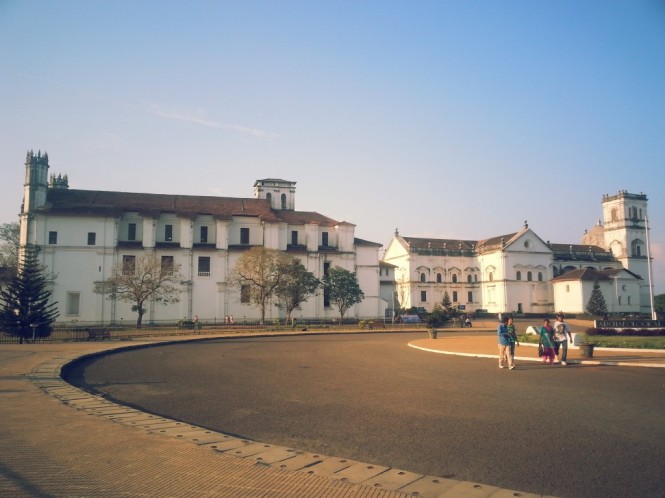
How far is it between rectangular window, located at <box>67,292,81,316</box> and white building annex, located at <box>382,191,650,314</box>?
159 ft

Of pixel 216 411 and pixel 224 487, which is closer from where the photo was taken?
pixel 224 487

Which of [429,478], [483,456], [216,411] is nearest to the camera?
[429,478]

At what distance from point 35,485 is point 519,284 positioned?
79.9 metres

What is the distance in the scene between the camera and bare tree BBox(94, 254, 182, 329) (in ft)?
145

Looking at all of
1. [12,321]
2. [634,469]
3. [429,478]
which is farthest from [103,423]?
[12,321]

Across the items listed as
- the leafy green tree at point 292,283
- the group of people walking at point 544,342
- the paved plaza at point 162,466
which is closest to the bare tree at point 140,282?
the leafy green tree at point 292,283

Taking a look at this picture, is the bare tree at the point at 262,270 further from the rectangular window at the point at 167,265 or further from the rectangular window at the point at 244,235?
the rectangular window at the point at 244,235

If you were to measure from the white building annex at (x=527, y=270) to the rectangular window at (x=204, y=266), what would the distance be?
35697mm

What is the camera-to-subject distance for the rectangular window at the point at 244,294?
5221cm

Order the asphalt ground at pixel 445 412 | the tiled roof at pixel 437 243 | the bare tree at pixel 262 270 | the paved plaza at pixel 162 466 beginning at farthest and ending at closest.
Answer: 1. the tiled roof at pixel 437 243
2. the bare tree at pixel 262 270
3. the asphalt ground at pixel 445 412
4. the paved plaza at pixel 162 466

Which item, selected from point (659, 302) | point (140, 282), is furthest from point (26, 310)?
point (659, 302)

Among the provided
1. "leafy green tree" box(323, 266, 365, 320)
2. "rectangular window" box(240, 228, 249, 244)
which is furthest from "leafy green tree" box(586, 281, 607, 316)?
"rectangular window" box(240, 228, 249, 244)

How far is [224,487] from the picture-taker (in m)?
4.97

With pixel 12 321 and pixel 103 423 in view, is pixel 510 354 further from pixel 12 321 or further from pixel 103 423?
pixel 12 321
